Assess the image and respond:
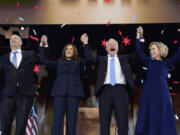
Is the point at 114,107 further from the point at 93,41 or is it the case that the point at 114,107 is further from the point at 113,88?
the point at 93,41

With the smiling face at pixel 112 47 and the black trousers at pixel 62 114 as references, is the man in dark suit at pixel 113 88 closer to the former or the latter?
the smiling face at pixel 112 47

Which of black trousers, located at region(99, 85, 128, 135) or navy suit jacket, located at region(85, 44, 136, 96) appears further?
navy suit jacket, located at region(85, 44, 136, 96)

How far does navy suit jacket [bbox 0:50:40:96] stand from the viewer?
2762 mm

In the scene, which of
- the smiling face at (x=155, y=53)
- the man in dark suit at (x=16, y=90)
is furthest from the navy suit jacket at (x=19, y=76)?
the smiling face at (x=155, y=53)

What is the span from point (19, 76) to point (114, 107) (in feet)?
3.95

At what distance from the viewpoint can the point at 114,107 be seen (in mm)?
2781

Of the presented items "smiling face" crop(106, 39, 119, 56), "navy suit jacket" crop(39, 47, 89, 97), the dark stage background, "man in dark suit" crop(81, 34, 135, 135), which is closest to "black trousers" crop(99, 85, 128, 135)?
"man in dark suit" crop(81, 34, 135, 135)

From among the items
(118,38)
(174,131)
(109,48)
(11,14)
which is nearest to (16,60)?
(109,48)

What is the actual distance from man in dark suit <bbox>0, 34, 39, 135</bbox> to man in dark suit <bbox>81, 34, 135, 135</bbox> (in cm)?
81

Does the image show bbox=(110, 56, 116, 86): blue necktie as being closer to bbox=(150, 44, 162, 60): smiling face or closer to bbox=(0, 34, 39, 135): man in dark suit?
bbox=(150, 44, 162, 60): smiling face

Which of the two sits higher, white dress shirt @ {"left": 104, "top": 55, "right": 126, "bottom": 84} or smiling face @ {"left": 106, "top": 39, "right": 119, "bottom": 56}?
smiling face @ {"left": 106, "top": 39, "right": 119, "bottom": 56}

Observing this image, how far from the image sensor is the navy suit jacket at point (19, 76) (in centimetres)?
276

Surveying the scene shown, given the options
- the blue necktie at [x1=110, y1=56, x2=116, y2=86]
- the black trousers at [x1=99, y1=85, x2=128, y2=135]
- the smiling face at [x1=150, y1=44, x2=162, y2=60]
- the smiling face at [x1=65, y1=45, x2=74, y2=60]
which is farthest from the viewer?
the smiling face at [x1=65, y1=45, x2=74, y2=60]

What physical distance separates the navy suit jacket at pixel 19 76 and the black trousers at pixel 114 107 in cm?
88
